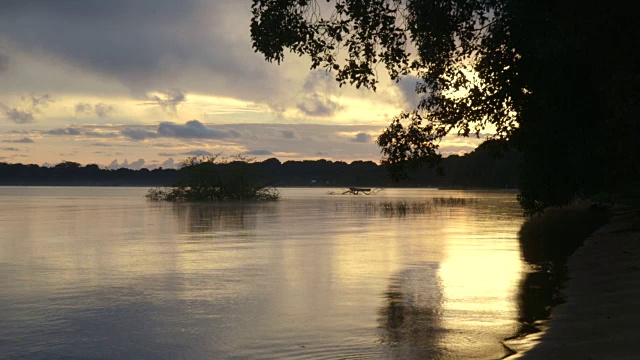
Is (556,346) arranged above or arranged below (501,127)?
below

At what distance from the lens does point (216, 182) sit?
8388 cm

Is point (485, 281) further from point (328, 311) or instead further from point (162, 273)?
point (162, 273)

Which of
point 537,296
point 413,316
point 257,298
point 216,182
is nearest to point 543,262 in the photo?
point 537,296

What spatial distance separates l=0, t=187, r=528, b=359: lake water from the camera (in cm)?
1066

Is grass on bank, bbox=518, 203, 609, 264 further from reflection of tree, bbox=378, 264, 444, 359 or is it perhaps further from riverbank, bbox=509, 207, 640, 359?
reflection of tree, bbox=378, 264, 444, 359

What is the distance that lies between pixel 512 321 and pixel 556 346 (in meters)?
2.43

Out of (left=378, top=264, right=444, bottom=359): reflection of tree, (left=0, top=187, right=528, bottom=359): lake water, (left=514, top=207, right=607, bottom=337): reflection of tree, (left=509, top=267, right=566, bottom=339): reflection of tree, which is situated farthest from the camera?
(left=514, top=207, right=607, bottom=337): reflection of tree

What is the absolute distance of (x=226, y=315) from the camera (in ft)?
42.9

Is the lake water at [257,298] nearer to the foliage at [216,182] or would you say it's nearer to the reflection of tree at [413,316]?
the reflection of tree at [413,316]

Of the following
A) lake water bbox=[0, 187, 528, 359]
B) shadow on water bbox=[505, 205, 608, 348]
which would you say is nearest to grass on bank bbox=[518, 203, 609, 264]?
shadow on water bbox=[505, 205, 608, 348]

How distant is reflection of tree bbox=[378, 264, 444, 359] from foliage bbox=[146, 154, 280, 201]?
65.7 m

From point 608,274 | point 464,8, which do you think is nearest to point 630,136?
point 464,8

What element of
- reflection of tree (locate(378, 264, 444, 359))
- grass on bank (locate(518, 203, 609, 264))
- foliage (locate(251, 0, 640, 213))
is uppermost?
foliage (locate(251, 0, 640, 213))

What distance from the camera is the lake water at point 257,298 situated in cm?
1066
